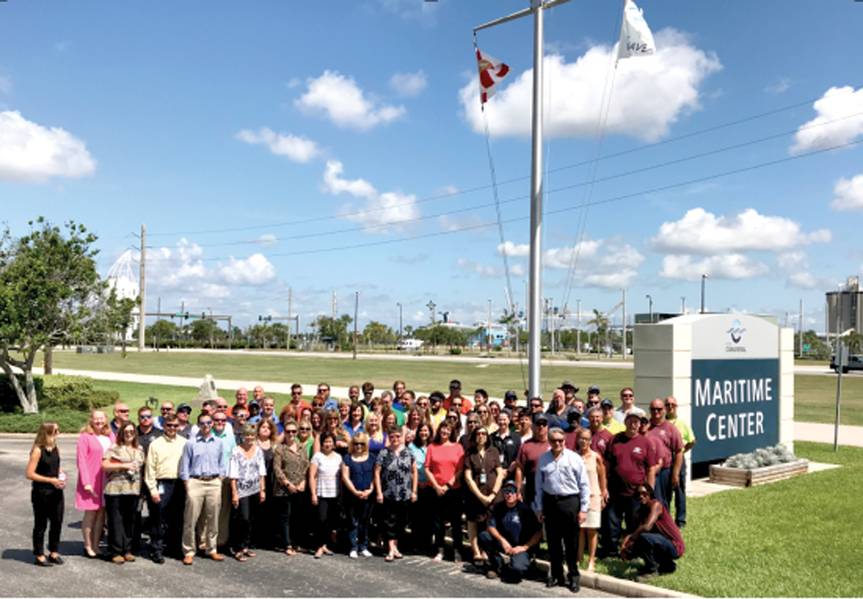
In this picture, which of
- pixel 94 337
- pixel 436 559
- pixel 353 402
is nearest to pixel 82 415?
pixel 94 337

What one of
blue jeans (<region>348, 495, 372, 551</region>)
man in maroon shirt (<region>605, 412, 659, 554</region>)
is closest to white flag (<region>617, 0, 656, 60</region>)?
man in maroon shirt (<region>605, 412, 659, 554</region>)

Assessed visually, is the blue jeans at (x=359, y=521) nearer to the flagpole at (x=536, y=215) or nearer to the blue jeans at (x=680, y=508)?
the blue jeans at (x=680, y=508)

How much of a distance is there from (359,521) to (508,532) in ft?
6.15

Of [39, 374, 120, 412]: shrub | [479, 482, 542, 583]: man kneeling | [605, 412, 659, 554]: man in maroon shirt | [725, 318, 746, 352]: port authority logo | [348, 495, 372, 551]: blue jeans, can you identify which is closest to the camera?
[479, 482, 542, 583]: man kneeling

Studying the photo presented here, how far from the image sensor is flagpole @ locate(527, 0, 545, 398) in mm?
13070

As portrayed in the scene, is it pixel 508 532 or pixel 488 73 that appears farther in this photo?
pixel 488 73

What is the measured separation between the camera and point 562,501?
323 inches

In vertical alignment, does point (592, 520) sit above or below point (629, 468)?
below

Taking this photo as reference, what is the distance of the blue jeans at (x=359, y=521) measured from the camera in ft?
30.6

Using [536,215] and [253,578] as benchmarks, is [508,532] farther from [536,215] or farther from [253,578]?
[536,215]

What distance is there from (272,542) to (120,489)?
6.53ft

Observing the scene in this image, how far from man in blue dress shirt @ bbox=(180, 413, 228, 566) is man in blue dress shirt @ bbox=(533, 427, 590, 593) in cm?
368

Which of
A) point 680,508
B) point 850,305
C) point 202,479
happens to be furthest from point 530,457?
point 850,305

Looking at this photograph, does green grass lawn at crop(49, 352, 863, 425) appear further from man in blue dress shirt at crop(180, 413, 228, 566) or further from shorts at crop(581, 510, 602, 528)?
man in blue dress shirt at crop(180, 413, 228, 566)
